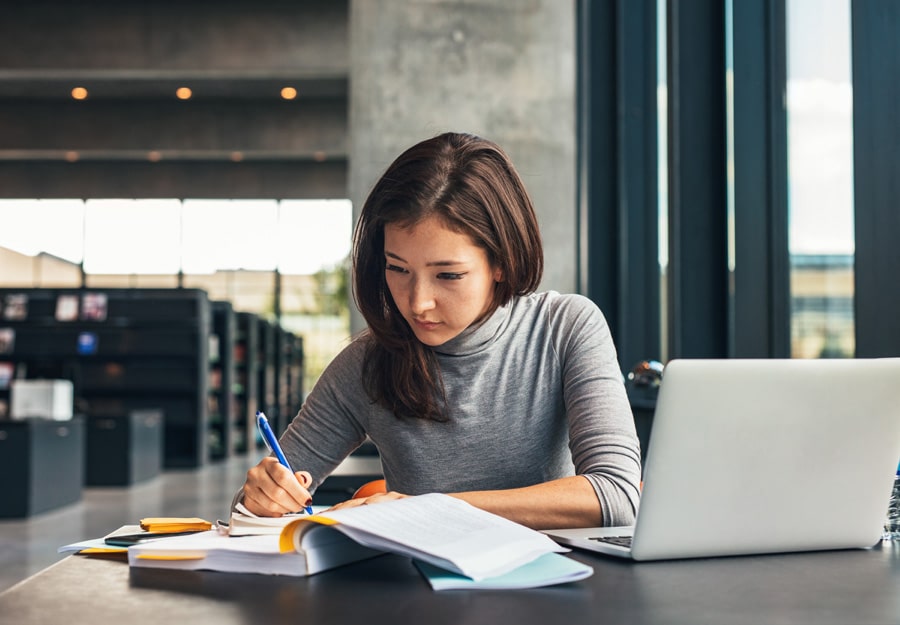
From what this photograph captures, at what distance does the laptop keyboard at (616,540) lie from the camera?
3.40 feet

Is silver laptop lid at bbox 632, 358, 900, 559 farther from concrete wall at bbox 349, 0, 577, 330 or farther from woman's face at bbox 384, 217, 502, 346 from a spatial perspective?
concrete wall at bbox 349, 0, 577, 330

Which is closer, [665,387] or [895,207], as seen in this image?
[665,387]

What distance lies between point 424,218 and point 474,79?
4081mm

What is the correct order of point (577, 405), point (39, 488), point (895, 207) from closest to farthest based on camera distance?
point (577, 405)
point (895, 207)
point (39, 488)

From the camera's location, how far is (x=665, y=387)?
95cm

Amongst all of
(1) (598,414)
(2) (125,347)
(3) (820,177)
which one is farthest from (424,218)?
(2) (125,347)

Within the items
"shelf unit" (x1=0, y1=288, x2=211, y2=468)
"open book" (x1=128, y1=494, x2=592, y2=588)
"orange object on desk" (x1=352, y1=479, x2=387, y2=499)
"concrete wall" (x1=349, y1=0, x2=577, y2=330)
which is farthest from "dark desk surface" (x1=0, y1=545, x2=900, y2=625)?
"shelf unit" (x1=0, y1=288, x2=211, y2=468)

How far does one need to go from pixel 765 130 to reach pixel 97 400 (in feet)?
29.2

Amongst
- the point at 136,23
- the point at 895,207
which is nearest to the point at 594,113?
the point at 895,207

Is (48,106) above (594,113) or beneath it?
above

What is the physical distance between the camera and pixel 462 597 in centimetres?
81

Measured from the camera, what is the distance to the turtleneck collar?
158 cm

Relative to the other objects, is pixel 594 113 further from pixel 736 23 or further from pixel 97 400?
pixel 97 400

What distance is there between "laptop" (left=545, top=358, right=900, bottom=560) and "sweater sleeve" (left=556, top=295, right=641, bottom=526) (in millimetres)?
269
